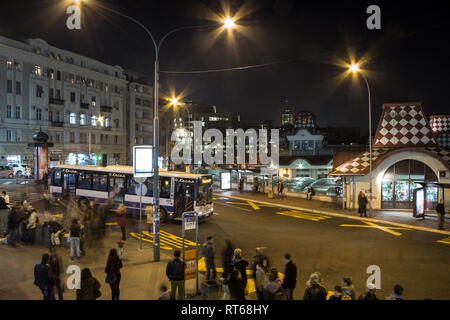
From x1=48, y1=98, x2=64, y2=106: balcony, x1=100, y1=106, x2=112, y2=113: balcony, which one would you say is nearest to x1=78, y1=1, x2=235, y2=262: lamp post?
x1=48, y1=98, x2=64, y2=106: balcony

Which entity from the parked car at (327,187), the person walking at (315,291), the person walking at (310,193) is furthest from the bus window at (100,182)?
the parked car at (327,187)

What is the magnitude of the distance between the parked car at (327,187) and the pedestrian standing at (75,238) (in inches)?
917

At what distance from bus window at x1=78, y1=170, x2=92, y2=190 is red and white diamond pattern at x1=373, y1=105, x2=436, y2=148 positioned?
68.9 ft

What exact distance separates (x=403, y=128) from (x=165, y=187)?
17.8 m

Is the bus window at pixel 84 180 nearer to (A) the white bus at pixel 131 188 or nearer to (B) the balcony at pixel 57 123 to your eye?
(A) the white bus at pixel 131 188

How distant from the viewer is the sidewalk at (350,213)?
20431 millimetres

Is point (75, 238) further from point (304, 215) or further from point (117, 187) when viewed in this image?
point (304, 215)

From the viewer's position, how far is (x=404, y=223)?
21.0 m

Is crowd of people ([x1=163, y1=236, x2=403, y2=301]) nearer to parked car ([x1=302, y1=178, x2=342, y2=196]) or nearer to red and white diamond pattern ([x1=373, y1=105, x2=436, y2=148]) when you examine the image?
red and white diamond pattern ([x1=373, y1=105, x2=436, y2=148])

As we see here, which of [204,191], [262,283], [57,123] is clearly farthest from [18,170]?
[262,283]

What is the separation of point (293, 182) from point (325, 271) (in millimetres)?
25396
